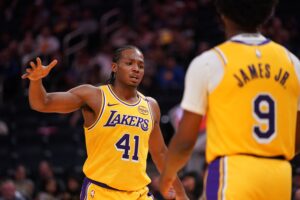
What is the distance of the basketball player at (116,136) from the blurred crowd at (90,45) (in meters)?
5.31

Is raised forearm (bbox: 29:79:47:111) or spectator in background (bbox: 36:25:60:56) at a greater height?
raised forearm (bbox: 29:79:47:111)

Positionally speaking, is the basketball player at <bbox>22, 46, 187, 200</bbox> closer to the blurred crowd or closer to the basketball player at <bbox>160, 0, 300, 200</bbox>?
the basketball player at <bbox>160, 0, 300, 200</bbox>

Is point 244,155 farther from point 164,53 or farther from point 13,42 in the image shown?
point 13,42

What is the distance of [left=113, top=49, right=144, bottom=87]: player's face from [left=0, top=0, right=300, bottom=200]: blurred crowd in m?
5.30

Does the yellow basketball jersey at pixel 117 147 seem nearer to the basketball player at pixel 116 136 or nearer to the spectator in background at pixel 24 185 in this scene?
the basketball player at pixel 116 136

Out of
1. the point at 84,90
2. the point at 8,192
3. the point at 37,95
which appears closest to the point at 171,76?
the point at 8,192

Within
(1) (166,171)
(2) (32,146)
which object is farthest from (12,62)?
(1) (166,171)

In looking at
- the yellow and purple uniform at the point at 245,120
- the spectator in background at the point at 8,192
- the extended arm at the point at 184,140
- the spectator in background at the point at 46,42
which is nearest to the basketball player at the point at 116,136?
the extended arm at the point at 184,140

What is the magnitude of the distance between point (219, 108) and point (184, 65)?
42.8 feet

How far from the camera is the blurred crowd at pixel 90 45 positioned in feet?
48.7

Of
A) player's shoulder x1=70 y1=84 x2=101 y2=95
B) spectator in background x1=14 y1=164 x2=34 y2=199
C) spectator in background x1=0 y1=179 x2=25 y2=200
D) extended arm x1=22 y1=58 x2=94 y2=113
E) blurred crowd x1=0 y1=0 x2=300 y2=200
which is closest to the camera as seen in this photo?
extended arm x1=22 y1=58 x2=94 y2=113

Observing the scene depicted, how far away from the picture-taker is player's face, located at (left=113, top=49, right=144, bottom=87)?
7555mm

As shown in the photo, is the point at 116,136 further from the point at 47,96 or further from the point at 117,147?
the point at 47,96

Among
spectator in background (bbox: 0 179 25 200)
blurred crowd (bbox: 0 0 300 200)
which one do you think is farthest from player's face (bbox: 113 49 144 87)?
spectator in background (bbox: 0 179 25 200)
